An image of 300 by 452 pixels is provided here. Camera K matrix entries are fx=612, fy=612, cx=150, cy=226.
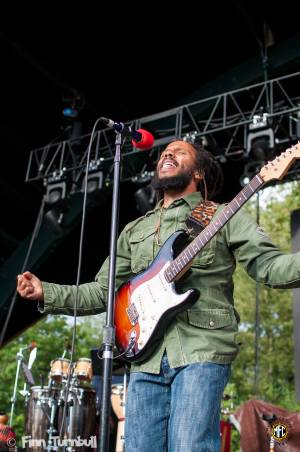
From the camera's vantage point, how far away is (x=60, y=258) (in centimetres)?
881

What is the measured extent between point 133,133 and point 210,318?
1035 mm

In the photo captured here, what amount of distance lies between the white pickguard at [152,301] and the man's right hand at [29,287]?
45 centimetres

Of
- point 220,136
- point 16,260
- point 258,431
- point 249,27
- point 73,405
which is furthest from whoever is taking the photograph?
→ point 16,260

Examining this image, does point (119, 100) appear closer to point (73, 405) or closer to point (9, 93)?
point (9, 93)

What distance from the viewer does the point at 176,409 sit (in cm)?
242

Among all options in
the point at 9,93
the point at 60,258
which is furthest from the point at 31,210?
the point at 9,93

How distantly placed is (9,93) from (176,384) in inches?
254

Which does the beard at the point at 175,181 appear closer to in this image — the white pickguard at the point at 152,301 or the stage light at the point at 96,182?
the white pickguard at the point at 152,301

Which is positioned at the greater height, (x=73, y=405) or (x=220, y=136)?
(x=220, y=136)

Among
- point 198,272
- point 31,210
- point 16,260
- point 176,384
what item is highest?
point 31,210

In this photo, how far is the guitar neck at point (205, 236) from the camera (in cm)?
267

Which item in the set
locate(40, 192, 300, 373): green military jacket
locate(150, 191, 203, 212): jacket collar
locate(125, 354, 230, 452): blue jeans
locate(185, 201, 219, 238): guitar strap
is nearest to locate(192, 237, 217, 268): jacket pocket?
locate(40, 192, 300, 373): green military jacket

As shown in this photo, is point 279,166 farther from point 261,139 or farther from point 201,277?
point 261,139

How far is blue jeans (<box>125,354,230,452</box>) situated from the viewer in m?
2.36
